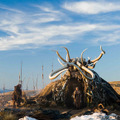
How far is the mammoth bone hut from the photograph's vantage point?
1436 cm

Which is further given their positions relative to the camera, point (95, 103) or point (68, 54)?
point (68, 54)

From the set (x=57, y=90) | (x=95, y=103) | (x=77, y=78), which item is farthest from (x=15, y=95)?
(x=95, y=103)

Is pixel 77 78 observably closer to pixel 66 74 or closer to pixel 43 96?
pixel 66 74

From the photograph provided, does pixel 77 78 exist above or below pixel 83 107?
above

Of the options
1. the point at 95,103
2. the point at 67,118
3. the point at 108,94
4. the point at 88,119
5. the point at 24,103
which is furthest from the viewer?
the point at 24,103

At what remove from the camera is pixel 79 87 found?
586 inches

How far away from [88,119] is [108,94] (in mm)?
6658

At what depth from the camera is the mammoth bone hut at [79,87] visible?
14.4m

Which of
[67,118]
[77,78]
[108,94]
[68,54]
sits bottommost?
[67,118]

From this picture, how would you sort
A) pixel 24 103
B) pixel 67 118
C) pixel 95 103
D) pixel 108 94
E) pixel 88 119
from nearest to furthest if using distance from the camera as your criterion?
1. pixel 88 119
2. pixel 67 118
3. pixel 95 103
4. pixel 108 94
5. pixel 24 103

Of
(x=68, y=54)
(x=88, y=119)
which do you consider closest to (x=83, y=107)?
(x=68, y=54)

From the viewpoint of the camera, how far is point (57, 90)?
15.5m

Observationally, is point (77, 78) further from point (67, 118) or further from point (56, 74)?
point (67, 118)

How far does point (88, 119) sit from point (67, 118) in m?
2.25
